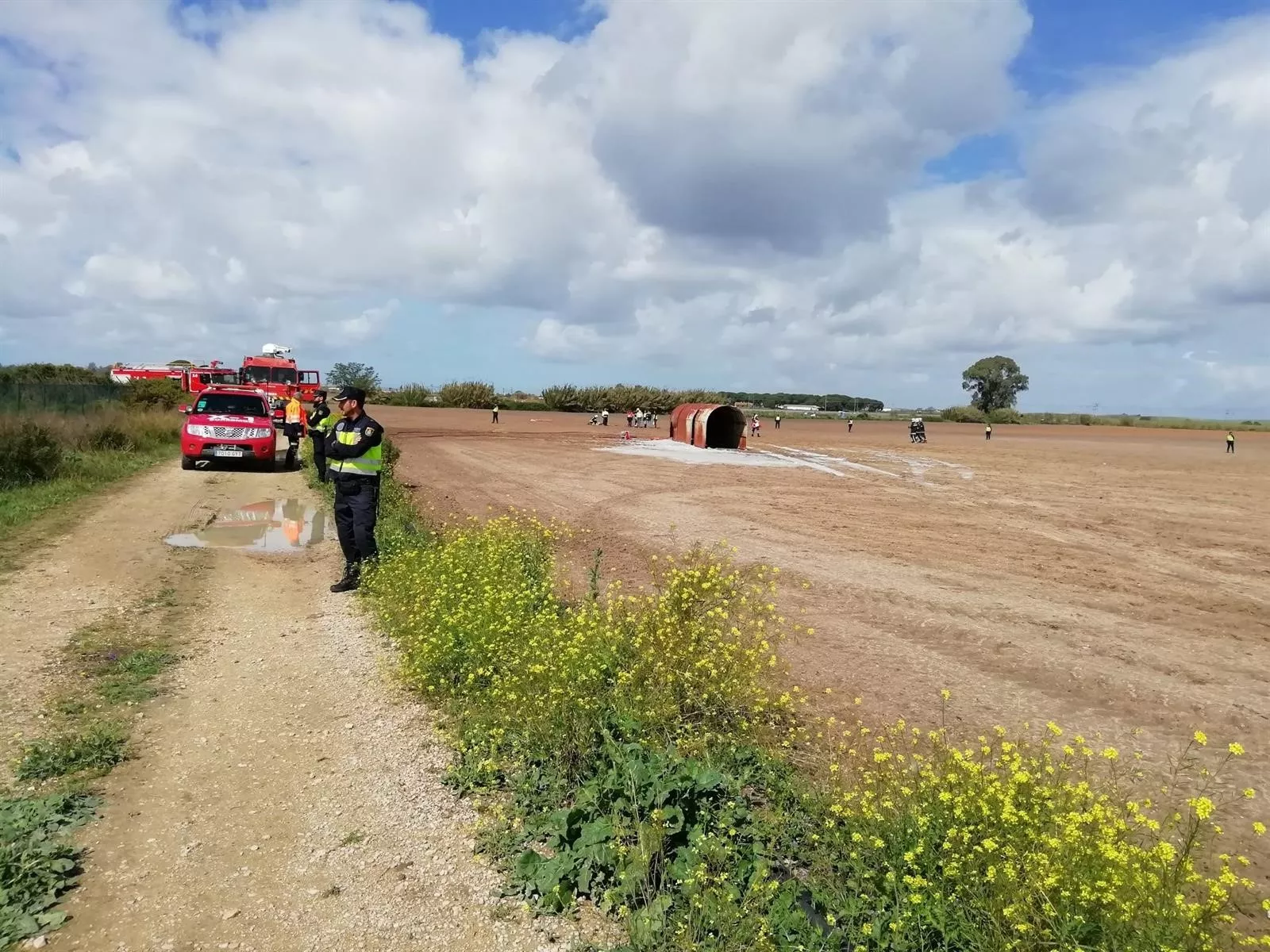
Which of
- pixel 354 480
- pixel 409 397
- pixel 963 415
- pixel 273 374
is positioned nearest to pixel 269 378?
pixel 273 374

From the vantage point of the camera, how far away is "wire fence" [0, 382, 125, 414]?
20.1 meters

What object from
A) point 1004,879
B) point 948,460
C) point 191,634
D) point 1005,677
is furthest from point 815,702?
point 948,460

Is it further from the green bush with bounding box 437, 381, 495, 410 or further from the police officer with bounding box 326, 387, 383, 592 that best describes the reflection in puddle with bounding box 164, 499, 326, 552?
the green bush with bounding box 437, 381, 495, 410

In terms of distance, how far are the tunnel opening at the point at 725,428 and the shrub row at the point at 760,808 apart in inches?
1043

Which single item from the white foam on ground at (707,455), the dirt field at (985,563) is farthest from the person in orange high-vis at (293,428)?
the white foam on ground at (707,455)

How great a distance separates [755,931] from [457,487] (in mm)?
15980

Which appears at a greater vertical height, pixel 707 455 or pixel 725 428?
pixel 725 428

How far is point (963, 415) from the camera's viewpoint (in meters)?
90.2

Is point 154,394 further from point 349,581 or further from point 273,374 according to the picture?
point 349,581

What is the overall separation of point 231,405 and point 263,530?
8003mm

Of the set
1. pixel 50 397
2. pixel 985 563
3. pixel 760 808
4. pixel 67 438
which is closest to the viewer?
pixel 760 808

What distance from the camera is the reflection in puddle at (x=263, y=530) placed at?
1064 cm

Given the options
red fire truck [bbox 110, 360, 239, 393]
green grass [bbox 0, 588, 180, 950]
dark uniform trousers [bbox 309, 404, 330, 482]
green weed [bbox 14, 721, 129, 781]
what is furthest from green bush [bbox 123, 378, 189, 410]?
green weed [bbox 14, 721, 129, 781]

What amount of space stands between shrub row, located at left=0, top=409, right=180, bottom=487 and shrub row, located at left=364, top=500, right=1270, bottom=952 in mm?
11838
